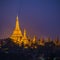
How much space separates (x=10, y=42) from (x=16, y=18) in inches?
14.8

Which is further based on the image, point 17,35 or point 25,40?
point 17,35

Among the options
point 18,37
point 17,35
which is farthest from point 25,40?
point 17,35

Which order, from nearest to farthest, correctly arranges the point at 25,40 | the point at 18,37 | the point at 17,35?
the point at 25,40, the point at 18,37, the point at 17,35

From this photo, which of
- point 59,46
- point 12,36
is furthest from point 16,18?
point 59,46

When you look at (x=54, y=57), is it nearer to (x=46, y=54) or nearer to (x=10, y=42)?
(x=46, y=54)

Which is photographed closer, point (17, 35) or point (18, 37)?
point (18, 37)

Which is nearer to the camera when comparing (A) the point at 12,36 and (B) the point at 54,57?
(B) the point at 54,57

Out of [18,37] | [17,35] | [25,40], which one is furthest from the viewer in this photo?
[17,35]

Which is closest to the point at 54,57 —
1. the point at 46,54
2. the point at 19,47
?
the point at 46,54

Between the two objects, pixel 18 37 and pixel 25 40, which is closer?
pixel 25 40

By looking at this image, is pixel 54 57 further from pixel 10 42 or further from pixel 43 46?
pixel 10 42

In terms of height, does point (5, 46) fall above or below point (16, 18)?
below

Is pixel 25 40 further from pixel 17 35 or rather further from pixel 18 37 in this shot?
pixel 17 35

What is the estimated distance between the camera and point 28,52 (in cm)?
633
